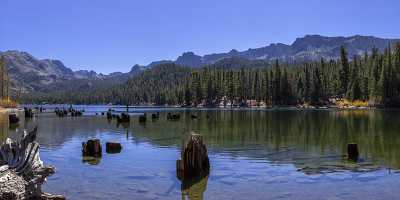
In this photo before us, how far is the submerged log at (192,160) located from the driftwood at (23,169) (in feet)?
30.5

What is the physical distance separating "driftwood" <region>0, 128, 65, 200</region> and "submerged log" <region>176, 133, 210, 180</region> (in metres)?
9.31

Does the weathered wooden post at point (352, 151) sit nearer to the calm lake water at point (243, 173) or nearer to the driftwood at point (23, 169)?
the calm lake water at point (243, 173)

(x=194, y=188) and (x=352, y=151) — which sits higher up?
(x=352, y=151)

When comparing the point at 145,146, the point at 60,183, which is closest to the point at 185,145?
the point at 60,183

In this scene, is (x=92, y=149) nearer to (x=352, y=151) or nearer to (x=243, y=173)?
(x=243, y=173)

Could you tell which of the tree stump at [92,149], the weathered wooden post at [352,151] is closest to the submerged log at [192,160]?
the tree stump at [92,149]

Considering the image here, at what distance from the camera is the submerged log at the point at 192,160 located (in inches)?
983

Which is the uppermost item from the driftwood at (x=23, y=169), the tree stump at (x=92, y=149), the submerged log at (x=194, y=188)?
the driftwood at (x=23, y=169)

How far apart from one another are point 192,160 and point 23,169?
442 inches

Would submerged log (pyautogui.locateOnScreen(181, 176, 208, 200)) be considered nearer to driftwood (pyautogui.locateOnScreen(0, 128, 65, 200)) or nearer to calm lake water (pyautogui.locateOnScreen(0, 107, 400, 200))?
calm lake water (pyautogui.locateOnScreen(0, 107, 400, 200))

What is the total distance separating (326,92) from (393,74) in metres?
47.9

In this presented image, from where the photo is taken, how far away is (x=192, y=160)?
2547 cm

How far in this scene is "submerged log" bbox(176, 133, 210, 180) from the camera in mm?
24969

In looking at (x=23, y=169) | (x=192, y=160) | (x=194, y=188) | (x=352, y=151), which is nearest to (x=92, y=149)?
(x=192, y=160)
